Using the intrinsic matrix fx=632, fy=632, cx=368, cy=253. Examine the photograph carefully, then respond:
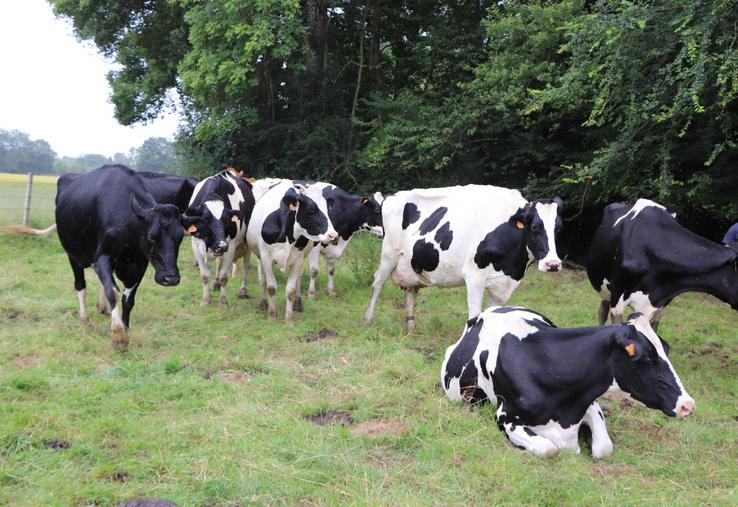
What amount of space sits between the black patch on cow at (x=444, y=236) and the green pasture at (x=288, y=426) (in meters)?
1.26

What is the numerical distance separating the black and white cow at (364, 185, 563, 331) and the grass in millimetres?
866

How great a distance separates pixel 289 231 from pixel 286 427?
429cm

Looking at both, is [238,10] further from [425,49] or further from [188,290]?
[188,290]

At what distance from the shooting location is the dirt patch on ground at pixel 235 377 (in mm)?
6066

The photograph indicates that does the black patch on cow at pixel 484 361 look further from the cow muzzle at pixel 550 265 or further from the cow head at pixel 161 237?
the cow head at pixel 161 237

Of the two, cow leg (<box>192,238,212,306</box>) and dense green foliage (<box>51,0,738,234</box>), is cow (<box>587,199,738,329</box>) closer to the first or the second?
dense green foliage (<box>51,0,738,234</box>)

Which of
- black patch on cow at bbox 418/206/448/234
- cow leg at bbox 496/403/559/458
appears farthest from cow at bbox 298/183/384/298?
cow leg at bbox 496/403/559/458

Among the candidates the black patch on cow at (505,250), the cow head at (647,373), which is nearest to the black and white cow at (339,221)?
the black patch on cow at (505,250)

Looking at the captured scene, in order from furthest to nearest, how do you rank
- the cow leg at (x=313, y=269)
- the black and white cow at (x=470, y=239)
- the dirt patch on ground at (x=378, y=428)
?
the cow leg at (x=313, y=269) → the black and white cow at (x=470, y=239) → the dirt patch on ground at (x=378, y=428)

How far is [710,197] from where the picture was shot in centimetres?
1161

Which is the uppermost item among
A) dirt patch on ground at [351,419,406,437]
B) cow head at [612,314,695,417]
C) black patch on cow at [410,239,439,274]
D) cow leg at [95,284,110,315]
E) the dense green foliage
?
the dense green foliage

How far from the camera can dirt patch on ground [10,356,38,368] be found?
6.04m

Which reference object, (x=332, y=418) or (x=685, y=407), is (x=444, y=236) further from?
(x=685, y=407)

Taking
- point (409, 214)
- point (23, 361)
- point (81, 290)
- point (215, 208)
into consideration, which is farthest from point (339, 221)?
point (23, 361)
